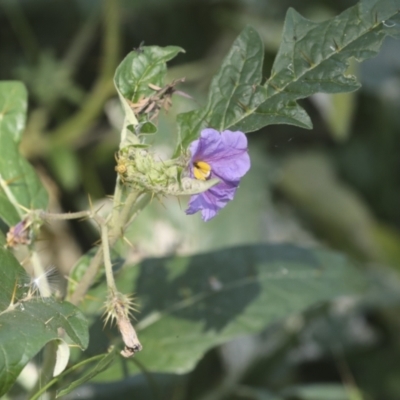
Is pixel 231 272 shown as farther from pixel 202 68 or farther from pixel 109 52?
pixel 202 68

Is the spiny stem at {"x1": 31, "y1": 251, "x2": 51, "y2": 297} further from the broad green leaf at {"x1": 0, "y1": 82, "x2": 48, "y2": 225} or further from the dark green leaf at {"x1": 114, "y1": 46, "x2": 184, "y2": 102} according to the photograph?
the dark green leaf at {"x1": 114, "y1": 46, "x2": 184, "y2": 102}

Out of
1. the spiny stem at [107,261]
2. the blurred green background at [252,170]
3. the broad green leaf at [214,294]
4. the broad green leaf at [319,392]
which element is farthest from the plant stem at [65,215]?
the broad green leaf at [319,392]

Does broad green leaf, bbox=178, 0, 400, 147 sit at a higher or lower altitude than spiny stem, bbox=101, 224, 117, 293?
higher

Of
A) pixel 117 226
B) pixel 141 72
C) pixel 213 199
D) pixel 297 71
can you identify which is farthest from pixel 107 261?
pixel 297 71

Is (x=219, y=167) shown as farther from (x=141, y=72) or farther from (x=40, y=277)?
(x=40, y=277)

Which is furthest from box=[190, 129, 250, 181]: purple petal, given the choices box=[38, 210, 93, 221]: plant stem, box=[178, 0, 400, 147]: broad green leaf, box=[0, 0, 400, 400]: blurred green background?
box=[0, 0, 400, 400]: blurred green background
